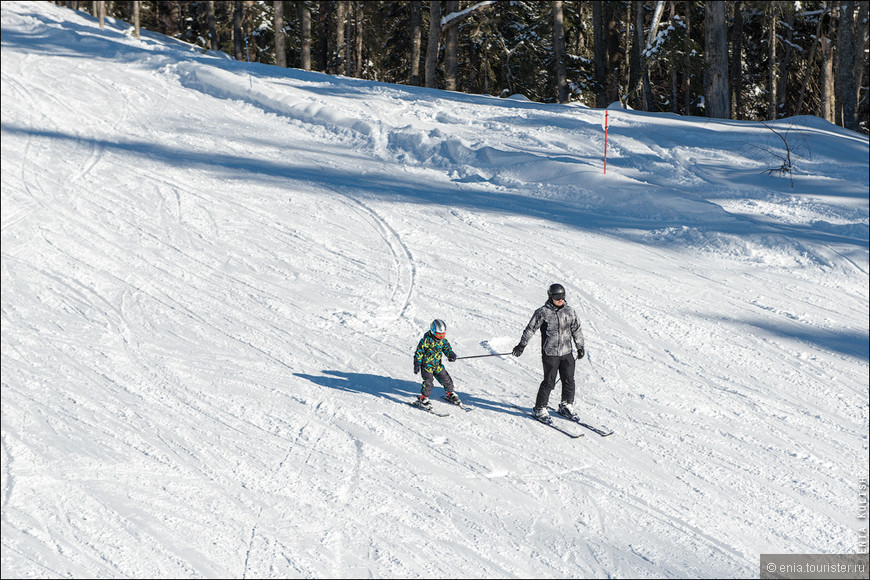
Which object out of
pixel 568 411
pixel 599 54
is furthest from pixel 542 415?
pixel 599 54

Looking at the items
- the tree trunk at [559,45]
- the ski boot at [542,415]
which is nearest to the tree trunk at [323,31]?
the tree trunk at [559,45]

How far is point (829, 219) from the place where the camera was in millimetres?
13273

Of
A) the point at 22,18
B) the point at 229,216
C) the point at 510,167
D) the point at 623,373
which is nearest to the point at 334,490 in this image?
the point at 623,373

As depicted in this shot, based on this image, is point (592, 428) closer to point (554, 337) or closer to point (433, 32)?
point (554, 337)

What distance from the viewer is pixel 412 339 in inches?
399

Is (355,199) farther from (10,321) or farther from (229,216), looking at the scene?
(10,321)

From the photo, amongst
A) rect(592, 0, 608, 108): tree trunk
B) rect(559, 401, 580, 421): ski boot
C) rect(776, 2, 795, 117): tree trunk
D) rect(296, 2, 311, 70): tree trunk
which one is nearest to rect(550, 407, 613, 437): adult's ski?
rect(559, 401, 580, 421): ski boot

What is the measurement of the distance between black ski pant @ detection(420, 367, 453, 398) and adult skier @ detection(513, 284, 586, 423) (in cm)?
91

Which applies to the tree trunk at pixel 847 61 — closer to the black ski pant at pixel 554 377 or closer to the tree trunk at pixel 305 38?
the black ski pant at pixel 554 377

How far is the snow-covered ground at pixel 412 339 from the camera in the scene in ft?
21.7

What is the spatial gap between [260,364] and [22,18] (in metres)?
27.3

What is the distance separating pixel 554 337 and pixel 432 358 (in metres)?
1.38

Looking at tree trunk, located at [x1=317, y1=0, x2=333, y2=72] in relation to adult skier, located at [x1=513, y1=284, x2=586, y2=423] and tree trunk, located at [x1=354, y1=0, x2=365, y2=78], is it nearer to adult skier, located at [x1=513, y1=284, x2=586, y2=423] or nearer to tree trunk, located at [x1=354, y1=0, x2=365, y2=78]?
tree trunk, located at [x1=354, y1=0, x2=365, y2=78]

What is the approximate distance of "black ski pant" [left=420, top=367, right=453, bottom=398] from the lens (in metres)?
8.34
